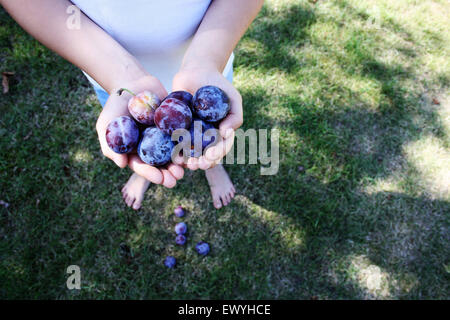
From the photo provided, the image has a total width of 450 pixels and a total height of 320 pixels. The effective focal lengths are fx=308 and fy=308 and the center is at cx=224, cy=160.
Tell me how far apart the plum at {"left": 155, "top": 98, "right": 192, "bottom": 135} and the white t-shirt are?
373 millimetres

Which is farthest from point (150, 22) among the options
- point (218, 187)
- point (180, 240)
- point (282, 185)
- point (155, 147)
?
point (282, 185)

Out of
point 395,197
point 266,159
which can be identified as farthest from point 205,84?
point 395,197

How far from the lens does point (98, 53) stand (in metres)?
1.42

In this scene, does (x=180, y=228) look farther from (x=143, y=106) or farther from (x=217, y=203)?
(x=143, y=106)

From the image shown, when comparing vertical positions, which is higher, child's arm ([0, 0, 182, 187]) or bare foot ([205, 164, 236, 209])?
child's arm ([0, 0, 182, 187])

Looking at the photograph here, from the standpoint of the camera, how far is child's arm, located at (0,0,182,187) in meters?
1.37

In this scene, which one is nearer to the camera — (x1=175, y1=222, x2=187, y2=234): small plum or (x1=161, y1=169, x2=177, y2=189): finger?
(x1=161, y1=169, x2=177, y2=189): finger

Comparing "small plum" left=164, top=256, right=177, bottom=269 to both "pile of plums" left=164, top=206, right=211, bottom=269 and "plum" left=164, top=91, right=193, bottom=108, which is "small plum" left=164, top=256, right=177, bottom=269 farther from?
"plum" left=164, top=91, right=193, bottom=108

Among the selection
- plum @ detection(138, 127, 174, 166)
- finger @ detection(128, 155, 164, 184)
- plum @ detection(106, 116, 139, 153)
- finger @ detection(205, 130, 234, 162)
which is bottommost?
finger @ detection(128, 155, 164, 184)

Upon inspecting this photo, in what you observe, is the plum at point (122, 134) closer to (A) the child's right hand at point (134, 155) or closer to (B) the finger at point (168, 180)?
(A) the child's right hand at point (134, 155)

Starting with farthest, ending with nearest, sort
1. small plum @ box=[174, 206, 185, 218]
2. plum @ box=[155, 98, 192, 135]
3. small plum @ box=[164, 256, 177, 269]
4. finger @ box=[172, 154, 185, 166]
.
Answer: small plum @ box=[174, 206, 185, 218], small plum @ box=[164, 256, 177, 269], finger @ box=[172, 154, 185, 166], plum @ box=[155, 98, 192, 135]

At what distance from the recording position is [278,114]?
282 cm

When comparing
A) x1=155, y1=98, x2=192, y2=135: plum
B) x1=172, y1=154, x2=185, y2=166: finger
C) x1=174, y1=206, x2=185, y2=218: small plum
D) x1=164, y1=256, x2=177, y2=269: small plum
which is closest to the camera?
x1=155, y1=98, x2=192, y2=135: plum

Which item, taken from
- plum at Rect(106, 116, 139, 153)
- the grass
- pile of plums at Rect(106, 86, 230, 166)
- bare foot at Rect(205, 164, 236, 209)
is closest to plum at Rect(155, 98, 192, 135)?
pile of plums at Rect(106, 86, 230, 166)
